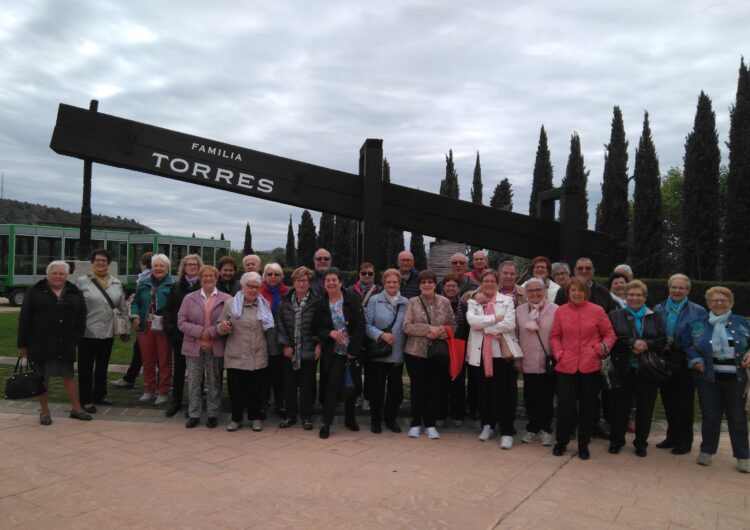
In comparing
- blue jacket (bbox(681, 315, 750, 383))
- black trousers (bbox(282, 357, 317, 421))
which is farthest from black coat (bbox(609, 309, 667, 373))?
black trousers (bbox(282, 357, 317, 421))

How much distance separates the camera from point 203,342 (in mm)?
5352

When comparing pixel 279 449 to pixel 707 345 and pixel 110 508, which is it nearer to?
pixel 110 508

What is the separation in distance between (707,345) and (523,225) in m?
2.40

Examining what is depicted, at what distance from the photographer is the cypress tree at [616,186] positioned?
31.4 metres

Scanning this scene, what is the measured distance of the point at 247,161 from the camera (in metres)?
5.47

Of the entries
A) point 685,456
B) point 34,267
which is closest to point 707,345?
point 685,456

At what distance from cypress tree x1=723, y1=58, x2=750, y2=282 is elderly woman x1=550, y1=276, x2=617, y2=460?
22.6m

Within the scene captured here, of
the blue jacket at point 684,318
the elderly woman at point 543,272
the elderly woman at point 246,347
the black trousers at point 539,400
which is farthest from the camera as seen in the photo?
the elderly woman at point 543,272

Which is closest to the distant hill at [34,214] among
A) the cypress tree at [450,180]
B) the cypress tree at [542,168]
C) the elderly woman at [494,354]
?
the cypress tree at [450,180]

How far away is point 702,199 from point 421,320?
2570cm

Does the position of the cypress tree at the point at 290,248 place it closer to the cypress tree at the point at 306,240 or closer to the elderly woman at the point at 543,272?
the cypress tree at the point at 306,240

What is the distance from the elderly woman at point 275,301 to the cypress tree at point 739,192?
2382 cm

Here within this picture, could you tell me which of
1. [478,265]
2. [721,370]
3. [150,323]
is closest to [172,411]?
[150,323]

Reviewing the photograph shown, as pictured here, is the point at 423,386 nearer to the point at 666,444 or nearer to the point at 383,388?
the point at 383,388
